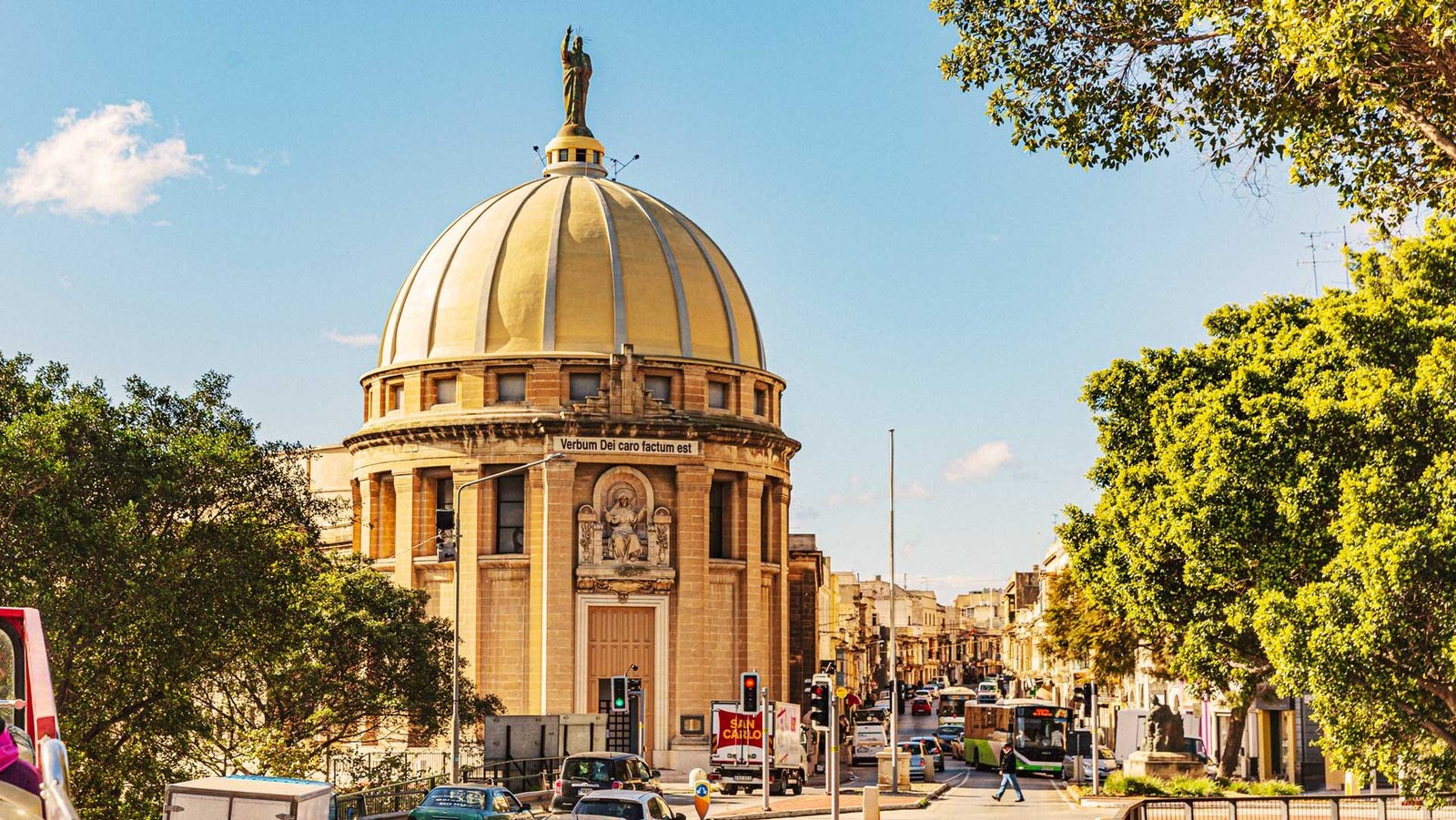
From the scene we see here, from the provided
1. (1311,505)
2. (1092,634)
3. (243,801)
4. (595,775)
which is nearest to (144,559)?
(243,801)

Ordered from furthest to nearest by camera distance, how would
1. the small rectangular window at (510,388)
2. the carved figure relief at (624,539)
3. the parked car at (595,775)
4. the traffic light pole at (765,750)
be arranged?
1. the small rectangular window at (510,388)
2. the carved figure relief at (624,539)
3. the traffic light pole at (765,750)
4. the parked car at (595,775)

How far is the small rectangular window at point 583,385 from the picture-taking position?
181 feet

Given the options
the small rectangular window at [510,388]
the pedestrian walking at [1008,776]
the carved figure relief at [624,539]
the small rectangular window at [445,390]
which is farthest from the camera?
the small rectangular window at [445,390]

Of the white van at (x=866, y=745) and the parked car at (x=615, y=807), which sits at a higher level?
the parked car at (x=615, y=807)

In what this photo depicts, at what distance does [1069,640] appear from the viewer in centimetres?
4481

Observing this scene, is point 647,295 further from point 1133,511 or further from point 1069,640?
point 1133,511

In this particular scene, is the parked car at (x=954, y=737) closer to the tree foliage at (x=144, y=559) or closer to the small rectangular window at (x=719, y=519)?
the small rectangular window at (x=719, y=519)

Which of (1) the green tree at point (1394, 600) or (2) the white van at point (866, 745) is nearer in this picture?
(1) the green tree at point (1394, 600)

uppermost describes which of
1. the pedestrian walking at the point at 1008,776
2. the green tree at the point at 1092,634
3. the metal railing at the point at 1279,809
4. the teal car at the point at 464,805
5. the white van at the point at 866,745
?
the green tree at the point at 1092,634

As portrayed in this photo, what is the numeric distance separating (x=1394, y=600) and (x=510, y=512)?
3848cm

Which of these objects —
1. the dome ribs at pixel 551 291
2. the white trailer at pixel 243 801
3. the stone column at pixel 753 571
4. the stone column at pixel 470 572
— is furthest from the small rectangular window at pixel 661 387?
the white trailer at pixel 243 801

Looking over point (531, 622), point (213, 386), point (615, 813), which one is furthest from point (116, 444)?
point (531, 622)

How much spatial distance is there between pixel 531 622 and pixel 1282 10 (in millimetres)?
41378

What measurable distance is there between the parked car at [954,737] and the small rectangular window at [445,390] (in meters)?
24.9
